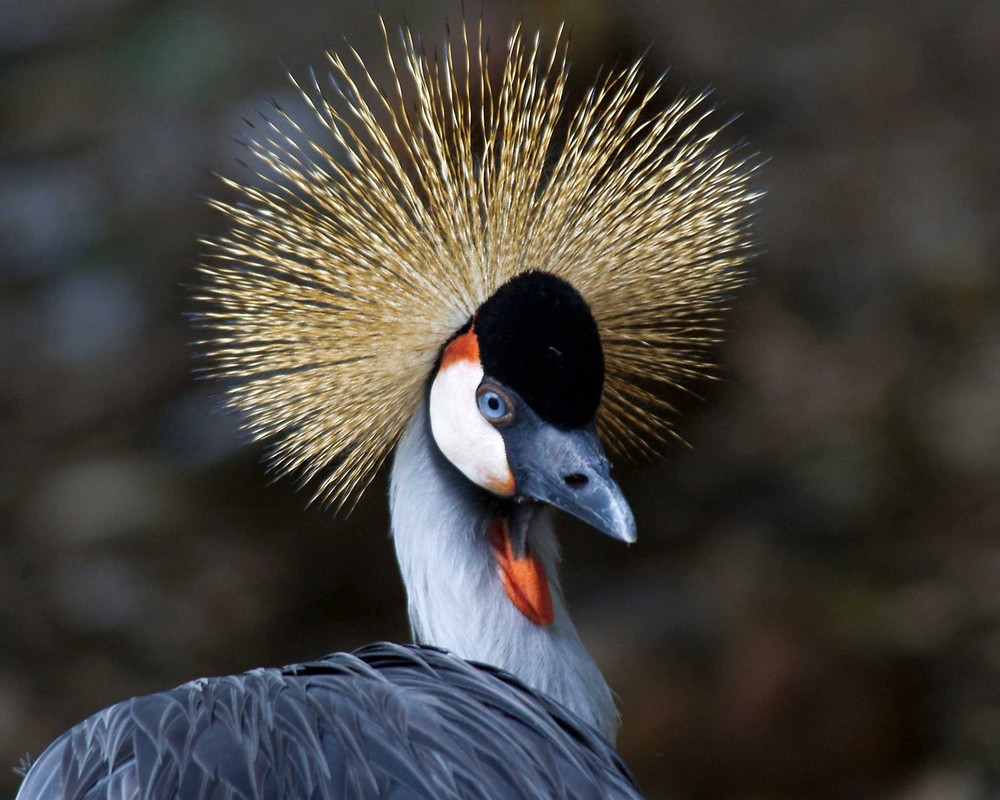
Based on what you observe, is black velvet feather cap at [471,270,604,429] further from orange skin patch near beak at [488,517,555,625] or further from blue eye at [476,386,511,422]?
orange skin patch near beak at [488,517,555,625]

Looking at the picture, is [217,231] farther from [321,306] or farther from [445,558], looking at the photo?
[445,558]

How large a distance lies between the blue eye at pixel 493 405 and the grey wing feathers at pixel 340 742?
25 cm

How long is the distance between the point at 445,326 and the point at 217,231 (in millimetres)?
1476

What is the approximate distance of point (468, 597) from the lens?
4.50 feet

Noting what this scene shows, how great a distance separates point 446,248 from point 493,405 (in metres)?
0.20

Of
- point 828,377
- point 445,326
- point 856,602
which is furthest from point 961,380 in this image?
→ point 445,326

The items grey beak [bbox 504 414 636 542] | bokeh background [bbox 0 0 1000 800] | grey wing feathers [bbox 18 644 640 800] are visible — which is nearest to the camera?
grey wing feathers [bbox 18 644 640 800]

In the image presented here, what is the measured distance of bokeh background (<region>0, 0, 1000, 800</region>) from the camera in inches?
108

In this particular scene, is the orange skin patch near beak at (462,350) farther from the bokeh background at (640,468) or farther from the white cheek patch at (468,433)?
the bokeh background at (640,468)

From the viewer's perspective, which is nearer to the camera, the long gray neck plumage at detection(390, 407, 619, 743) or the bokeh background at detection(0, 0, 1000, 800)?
the long gray neck plumage at detection(390, 407, 619, 743)

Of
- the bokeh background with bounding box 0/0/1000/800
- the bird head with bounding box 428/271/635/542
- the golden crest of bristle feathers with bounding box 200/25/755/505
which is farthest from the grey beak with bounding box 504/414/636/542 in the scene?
the bokeh background with bounding box 0/0/1000/800

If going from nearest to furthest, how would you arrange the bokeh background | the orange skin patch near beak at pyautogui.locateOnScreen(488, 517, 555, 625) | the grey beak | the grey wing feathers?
the grey wing feathers < the grey beak < the orange skin patch near beak at pyautogui.locateOnScreen(488, 517, 555, 625) < the bokeh background

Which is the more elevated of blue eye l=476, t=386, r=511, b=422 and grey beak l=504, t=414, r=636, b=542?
blue eye l=476, t=386, r=511, b=422

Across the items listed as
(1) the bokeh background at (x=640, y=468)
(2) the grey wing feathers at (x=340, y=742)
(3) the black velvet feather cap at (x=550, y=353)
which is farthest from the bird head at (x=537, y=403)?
(1) the bokeh background at (x=640, y=468)
